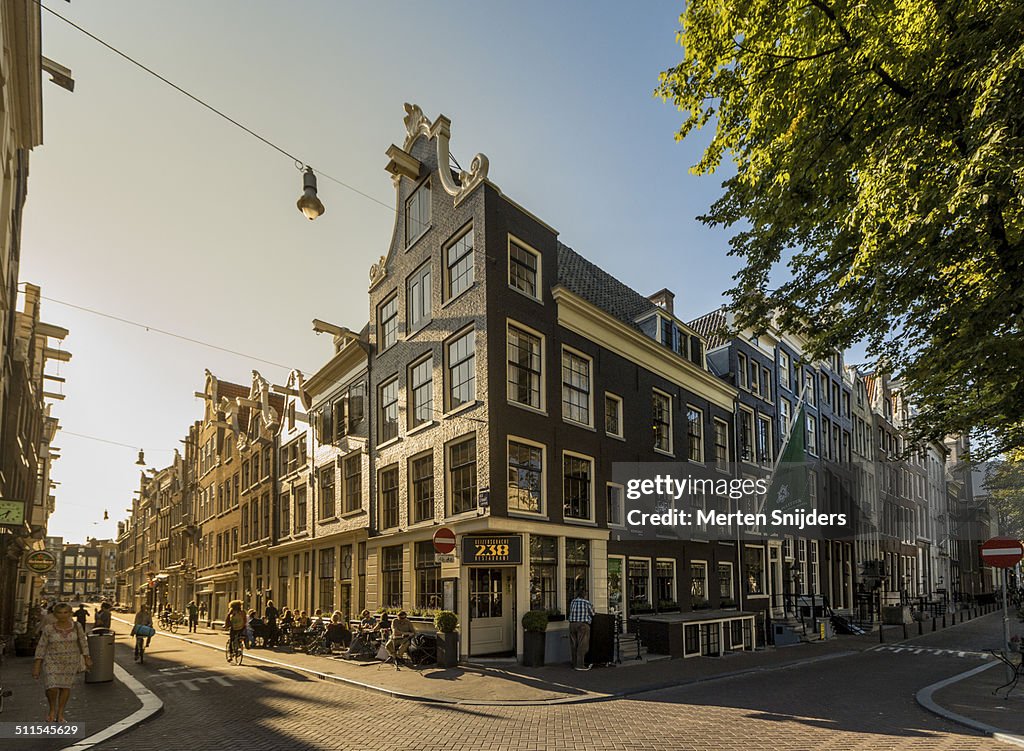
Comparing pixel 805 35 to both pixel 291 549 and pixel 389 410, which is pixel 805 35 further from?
pixel 291 549

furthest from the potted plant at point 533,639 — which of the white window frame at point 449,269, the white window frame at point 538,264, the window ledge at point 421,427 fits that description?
the white window frame at point 449,269

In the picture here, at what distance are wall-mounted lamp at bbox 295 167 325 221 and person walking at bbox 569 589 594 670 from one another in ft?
37.6

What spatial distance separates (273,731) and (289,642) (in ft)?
54.2

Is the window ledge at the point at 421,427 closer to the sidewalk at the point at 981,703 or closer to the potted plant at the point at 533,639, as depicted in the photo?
the potted plant at the point at 533,639

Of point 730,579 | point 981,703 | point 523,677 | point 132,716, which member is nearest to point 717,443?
point 730,579

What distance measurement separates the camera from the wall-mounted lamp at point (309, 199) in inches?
473

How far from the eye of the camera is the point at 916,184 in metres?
9.48

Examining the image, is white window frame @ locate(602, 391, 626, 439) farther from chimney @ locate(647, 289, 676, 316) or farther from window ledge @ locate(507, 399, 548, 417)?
chimney @ locate(647, 289, 676, 316)

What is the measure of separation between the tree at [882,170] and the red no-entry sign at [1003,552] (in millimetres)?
2245

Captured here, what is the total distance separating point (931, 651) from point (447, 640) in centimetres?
1704

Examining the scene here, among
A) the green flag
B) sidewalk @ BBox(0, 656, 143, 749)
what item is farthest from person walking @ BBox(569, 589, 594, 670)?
the green flag

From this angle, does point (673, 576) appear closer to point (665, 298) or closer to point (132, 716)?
point (665, 298)

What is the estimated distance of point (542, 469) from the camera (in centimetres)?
2067

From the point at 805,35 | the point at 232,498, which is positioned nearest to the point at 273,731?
the point at 805,35
